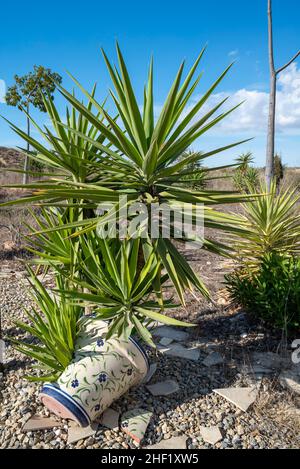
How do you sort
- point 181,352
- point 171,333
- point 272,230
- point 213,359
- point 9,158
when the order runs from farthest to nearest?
point 9,158
point 272,230
point 171,333
point 181,352
point 213,359

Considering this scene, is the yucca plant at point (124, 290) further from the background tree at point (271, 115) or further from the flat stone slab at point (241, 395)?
the background tree at point (271, 115)

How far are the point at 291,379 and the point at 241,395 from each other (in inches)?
19.7

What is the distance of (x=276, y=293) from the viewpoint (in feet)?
10.4

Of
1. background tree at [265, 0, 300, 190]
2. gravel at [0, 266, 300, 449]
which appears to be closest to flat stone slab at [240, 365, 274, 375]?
gravel at [0, 266, 300, 449]

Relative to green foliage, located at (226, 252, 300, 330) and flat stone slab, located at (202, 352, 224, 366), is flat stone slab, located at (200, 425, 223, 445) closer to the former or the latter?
flat stone slab, located at (202, 352, 224, 366)

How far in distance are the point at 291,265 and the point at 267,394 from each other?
1.35 meters

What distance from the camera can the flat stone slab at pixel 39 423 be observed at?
213cm

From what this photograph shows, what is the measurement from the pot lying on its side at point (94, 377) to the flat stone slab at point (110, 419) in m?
0.10

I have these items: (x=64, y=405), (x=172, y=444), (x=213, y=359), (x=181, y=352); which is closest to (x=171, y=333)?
(x=181, y=352)

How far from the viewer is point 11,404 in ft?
7.84

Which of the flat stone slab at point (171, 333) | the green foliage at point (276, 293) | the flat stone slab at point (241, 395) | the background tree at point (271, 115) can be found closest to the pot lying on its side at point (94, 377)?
the flat stone slab at point (241, 395)

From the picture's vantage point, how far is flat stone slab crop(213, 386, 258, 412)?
7.88 ft

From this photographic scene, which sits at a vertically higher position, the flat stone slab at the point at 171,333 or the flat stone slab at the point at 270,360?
the flat stone slab at the point at 171,333

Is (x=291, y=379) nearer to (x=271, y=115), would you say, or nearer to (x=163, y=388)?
(x=163, y=388)
